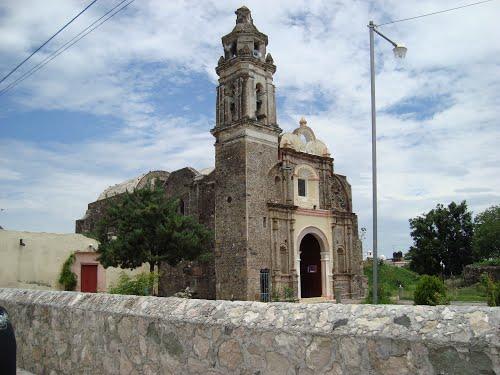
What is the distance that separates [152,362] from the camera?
454 cm

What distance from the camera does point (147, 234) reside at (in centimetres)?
2050

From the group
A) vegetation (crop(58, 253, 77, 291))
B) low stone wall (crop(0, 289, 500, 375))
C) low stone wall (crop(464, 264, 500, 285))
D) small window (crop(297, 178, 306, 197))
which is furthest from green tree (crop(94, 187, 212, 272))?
low stone wall (crop(464, 264, 500, 285))

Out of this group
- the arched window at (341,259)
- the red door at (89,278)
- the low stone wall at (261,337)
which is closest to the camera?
the low stone wall at (261,337)

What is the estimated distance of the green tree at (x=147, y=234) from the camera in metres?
20.3

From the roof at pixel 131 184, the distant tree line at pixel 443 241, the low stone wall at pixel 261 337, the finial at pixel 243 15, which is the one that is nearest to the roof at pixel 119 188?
the roof at pixel 131 184

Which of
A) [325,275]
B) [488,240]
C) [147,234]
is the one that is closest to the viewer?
[147,234]

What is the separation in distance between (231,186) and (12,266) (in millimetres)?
10404

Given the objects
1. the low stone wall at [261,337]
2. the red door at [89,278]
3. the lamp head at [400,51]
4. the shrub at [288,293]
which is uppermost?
the lamp head at [400,51]

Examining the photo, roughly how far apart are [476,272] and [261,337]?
109 feet

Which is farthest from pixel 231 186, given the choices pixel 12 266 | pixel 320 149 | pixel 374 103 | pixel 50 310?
pixel 50 310

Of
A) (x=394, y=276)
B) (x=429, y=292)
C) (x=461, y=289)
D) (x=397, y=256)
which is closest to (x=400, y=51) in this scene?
(x=429, y=292)

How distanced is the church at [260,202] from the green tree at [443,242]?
29.8 ft

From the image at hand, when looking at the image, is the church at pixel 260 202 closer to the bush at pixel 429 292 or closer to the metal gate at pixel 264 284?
the metal gate at pixel 264 284

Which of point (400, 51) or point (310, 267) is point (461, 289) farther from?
point (400, 51)
